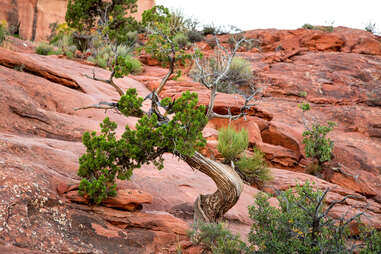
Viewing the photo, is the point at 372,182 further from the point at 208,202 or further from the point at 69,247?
the point at 69,247

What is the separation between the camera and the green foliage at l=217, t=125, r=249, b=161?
817 cm

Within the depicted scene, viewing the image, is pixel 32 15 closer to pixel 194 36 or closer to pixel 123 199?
pixel 194 36

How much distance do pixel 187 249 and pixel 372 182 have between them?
8124 mm

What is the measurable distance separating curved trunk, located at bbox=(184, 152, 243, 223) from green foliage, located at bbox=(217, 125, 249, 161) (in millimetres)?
3133

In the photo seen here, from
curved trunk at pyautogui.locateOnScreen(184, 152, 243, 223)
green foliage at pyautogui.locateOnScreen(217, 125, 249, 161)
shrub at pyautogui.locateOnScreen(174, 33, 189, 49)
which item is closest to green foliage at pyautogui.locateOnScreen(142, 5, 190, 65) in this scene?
curved trunk at pyautogui.locateOnScreen(184, 152, 243, 223)

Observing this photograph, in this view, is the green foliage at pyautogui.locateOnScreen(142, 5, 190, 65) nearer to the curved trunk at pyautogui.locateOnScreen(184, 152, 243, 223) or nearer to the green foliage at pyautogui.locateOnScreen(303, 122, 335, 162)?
the curved trunk at pyautogui.locateOnScreen(184, 152, 243, 223)

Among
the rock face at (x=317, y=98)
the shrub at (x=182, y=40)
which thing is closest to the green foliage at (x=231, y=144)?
the rock face at (x=317, y=98)

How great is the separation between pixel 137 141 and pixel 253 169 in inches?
197

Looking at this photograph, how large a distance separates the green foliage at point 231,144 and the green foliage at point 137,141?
13.8 feet

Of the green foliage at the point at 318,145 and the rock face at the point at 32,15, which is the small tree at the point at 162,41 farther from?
the rock face at the point at 32,15

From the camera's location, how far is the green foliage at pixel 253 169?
320 inches

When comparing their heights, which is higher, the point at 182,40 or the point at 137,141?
the point at 182,40

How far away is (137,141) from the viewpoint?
3967 mm

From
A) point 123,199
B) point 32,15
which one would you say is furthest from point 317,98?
point 32,15
